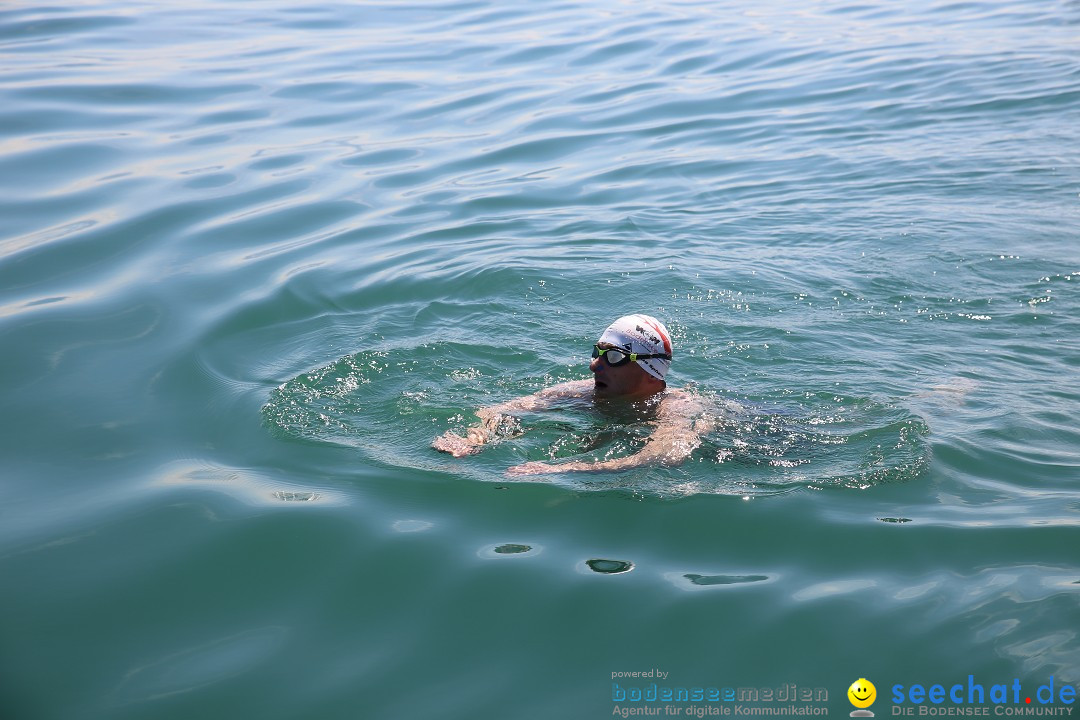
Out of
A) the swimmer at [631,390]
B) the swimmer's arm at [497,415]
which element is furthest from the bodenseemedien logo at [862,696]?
the swimmer's arm at [497,415]

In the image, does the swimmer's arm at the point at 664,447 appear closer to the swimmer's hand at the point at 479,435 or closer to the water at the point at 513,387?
the water at the point at 513,387

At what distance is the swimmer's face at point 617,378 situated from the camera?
24.1ft

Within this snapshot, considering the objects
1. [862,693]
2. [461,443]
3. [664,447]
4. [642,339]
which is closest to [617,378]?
[642,339]

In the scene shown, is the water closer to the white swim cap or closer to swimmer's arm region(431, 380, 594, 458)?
swimmer's arm region(431, 380, 594, 458)

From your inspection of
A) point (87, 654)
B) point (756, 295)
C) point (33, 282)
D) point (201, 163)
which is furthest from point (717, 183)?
point (87, 654)

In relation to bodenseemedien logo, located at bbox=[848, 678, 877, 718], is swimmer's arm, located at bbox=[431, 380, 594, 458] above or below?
above

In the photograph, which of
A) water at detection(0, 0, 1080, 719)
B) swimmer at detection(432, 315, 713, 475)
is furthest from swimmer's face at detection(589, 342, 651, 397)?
water at detection(0, 0, 1080, 719)

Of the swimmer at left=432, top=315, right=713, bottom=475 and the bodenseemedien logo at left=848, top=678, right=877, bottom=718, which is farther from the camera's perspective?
the swimmer at left=432, top=315, right=713, bottom=475

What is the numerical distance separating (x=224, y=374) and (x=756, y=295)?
5047 mm

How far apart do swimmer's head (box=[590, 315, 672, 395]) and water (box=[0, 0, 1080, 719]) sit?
361mm

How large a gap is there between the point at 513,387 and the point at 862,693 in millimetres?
4111

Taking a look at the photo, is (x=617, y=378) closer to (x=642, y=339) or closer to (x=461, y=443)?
(x=642, y=339)

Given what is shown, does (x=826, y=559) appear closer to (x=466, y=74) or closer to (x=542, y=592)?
(x=542, y=592)

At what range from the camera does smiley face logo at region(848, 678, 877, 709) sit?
4328 mm
